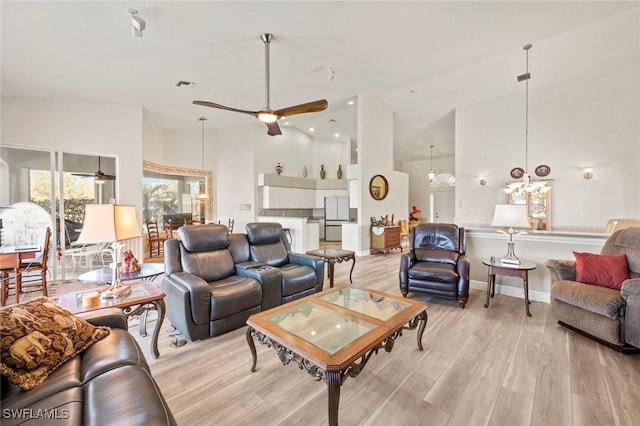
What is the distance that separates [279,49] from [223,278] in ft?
11.0

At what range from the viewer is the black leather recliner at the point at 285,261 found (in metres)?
3.23

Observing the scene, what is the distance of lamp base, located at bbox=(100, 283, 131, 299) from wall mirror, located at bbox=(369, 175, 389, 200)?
18.4 feet

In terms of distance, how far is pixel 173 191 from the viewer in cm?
798

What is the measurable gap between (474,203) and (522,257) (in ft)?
10.1

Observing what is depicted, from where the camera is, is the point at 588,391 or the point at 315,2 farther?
the point at 315,2

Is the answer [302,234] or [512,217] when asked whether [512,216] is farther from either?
[302,234]

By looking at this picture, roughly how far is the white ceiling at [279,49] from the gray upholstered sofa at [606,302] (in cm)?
304

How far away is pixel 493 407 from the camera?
168cm

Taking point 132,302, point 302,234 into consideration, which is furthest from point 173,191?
point 132,302

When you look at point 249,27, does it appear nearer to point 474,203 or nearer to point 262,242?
point 262,242

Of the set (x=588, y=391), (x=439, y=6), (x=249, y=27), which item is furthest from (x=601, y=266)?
(x=249, y=27)

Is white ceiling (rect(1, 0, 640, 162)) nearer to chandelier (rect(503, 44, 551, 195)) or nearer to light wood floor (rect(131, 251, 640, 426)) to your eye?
chandelier (rect(503, 44, 551, 195))

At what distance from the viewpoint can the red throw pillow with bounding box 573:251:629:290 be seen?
253 cm

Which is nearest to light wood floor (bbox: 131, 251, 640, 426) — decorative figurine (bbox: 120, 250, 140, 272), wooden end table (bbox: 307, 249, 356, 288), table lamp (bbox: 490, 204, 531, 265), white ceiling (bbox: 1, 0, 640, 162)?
decorative figurine (bbox: 120, 250, 140, 272)
